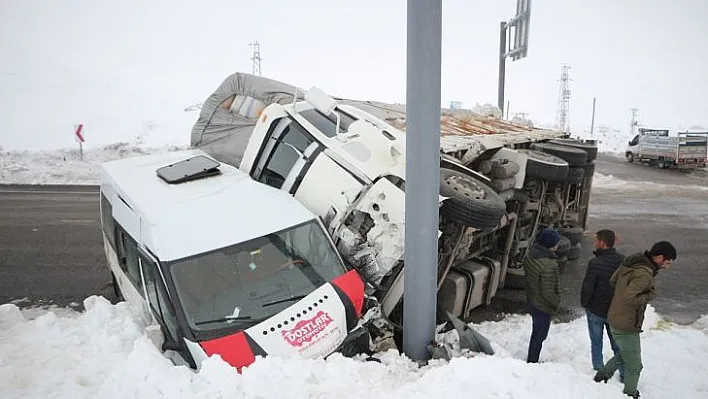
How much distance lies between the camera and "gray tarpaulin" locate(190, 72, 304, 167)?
27.3ft

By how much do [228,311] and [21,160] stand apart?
19174mm

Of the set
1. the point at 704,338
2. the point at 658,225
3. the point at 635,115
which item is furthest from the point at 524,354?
the point at 635,115

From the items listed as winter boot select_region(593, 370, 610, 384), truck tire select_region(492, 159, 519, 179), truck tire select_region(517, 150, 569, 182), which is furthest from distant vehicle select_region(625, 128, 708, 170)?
winter boot select_region(593, 370, 610, 384)

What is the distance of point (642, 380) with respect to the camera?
4469 millimetres

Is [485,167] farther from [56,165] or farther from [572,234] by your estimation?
[56,165]

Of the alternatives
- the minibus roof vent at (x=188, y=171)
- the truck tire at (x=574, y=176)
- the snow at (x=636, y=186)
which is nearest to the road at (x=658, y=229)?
the snow at (x=636, y=186)

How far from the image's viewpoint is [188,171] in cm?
543

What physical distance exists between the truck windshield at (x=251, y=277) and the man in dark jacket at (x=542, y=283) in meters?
1.81

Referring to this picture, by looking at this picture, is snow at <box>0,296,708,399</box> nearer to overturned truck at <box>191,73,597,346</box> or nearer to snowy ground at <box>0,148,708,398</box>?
snowy ground at <box>0,148,708,398</box>

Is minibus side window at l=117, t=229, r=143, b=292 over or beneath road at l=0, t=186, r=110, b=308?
over

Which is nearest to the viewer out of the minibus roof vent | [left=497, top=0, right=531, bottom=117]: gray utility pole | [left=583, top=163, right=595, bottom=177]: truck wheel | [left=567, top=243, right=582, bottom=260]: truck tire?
the minibus roof vent

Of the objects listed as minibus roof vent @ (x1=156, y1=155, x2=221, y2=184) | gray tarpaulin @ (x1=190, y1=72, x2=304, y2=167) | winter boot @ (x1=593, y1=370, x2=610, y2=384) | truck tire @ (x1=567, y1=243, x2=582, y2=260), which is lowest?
truck tire @ (x1=567, y1=243, x2=582, y2=260)

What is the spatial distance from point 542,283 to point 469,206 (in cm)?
101

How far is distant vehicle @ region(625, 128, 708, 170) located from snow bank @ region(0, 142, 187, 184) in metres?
25.5
